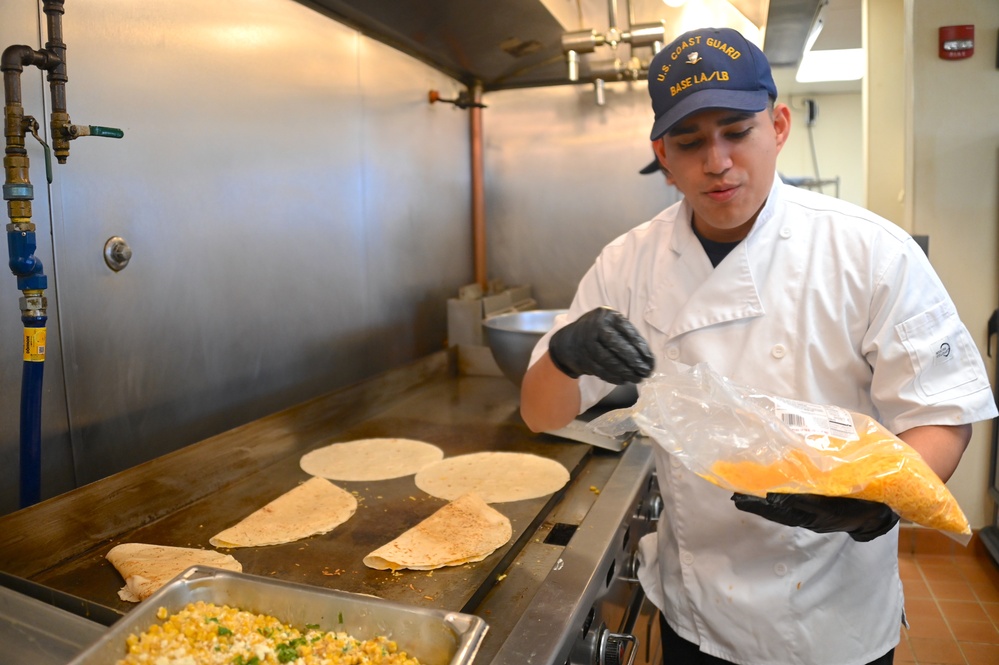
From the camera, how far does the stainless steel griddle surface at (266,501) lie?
1.18 metres

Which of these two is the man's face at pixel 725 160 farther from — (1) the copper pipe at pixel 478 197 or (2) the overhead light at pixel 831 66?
(2) the overhead light at pixel 831 66

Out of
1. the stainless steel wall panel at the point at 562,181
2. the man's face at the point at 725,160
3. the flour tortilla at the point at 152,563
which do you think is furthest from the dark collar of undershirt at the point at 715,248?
the stainless steel wall panel at the point at 562,181

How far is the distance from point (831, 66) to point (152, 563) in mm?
6561

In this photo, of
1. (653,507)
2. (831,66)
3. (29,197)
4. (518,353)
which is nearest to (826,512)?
(653,507)

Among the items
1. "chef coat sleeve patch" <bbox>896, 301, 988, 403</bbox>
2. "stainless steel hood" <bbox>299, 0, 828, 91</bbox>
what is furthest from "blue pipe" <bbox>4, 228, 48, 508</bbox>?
"chef coat sleeve patch" <bbox>896, 301, 988, 403</bbox>

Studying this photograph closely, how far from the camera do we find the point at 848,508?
94cm

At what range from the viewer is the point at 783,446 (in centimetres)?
100

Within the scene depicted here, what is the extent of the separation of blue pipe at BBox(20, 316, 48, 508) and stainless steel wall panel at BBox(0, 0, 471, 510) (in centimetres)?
9

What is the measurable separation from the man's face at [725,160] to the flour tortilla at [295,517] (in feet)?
2.93

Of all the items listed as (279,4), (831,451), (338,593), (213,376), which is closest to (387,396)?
(213,376)

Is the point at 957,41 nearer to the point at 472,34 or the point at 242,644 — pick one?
the point at 472,34

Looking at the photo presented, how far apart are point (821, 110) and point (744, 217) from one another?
7708 mm

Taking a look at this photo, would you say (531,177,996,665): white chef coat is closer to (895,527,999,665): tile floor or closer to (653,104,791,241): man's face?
(653,104,791,241): man's face

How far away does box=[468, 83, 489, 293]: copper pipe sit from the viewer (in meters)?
3.22
